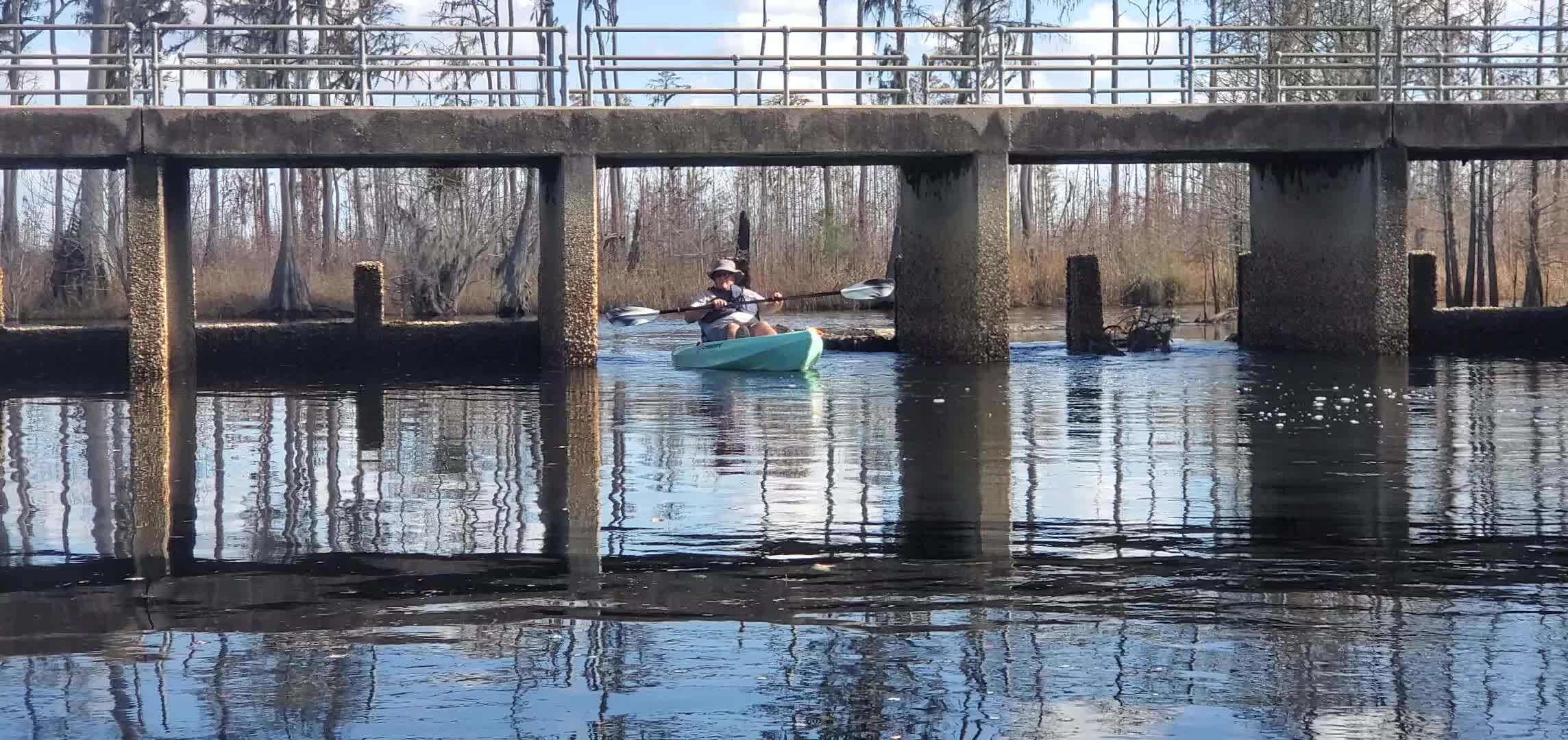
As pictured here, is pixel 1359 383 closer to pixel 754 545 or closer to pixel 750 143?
pixel 750 143

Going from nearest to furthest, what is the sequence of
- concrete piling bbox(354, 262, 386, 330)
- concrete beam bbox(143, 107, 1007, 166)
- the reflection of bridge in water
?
1. the reflection of bridge in water
2. concrete beam bbox(143, 107, 1007, 166)
3. concrete piling bbox(354, 262, 386, 330)

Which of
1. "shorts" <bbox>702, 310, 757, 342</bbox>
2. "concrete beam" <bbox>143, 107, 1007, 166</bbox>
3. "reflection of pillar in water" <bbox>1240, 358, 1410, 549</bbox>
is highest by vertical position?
"concrete beam" <bbox>143, 107, 1007, 166</bbox>

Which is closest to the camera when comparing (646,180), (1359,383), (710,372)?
(1359,383)

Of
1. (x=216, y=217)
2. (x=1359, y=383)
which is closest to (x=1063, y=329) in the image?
(x=1359, y=383)

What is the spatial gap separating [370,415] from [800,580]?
34.4ft

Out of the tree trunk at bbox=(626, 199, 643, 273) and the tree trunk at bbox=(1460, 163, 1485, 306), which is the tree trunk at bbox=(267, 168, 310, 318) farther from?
the tree trunk at bbox=(1460, 163, 1485, 306)

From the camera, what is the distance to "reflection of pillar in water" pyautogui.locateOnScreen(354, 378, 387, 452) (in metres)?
15.6

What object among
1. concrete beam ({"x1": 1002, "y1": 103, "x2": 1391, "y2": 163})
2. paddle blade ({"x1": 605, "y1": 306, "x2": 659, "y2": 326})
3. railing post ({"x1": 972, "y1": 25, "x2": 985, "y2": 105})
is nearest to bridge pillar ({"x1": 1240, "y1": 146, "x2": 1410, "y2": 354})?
concrete beam ({"x1": 1002, "y1": 103, "x2": 1391, "y2": 163})

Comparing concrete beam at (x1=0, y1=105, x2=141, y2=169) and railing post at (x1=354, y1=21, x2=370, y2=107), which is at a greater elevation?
railing post at (x1=354, y1=21, x2=370, y2=107)

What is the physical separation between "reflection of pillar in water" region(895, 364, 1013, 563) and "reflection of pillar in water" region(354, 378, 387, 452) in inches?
171

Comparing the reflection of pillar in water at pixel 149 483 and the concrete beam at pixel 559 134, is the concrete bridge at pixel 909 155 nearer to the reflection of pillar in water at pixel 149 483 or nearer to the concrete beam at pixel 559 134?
the concrete beam at pixel 559 134

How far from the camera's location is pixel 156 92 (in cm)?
2259

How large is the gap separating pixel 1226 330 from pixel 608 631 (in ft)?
92.4

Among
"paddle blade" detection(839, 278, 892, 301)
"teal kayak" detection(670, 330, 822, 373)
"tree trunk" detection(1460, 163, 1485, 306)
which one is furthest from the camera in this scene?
"tree trunk" detection(1460, 163, 1485, 306)
